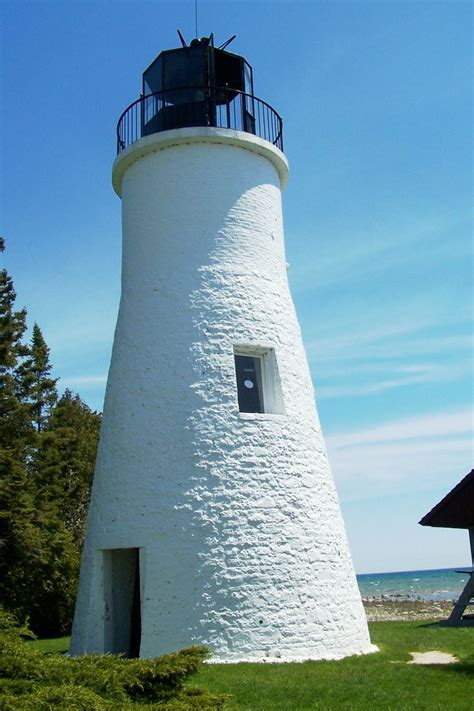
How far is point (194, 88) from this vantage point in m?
13.4

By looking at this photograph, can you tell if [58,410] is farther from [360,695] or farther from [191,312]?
[360,695]

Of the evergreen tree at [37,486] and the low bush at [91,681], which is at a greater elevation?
the evergreen tree at [37,486]

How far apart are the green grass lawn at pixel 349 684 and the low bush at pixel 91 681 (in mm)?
758

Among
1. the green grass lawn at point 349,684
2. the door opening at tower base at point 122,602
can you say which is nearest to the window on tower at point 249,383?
the door opening at tower base at point 122,602

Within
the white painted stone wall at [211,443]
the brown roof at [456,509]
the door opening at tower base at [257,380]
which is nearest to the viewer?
the brown roof at [456,509]

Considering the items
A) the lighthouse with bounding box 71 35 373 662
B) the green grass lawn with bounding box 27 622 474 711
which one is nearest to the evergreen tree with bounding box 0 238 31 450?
the lighthouse with bounding box 71 35 373 662

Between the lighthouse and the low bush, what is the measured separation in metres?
3.91

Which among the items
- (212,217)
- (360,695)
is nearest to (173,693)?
(360,695)

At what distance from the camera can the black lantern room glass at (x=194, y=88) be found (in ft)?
44.1

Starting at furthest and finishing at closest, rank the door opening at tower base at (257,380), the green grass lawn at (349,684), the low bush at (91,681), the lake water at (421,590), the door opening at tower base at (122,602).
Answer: the lake water at (421,590)
the door opening at tower base at (257,380)
the door opening at tower base at (122,602)
the green grass lawn at (349,684)
the low bush at (91,681)

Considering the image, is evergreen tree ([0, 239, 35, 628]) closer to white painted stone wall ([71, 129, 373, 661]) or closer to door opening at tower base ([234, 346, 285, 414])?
white painted stone wall ([71, 129, 373, 661])

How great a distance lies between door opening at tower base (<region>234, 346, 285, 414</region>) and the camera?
40.2 ft

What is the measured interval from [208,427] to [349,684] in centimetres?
425

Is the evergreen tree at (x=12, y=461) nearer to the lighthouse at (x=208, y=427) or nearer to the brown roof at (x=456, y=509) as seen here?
the lighthouse at (x=208, y=427)
